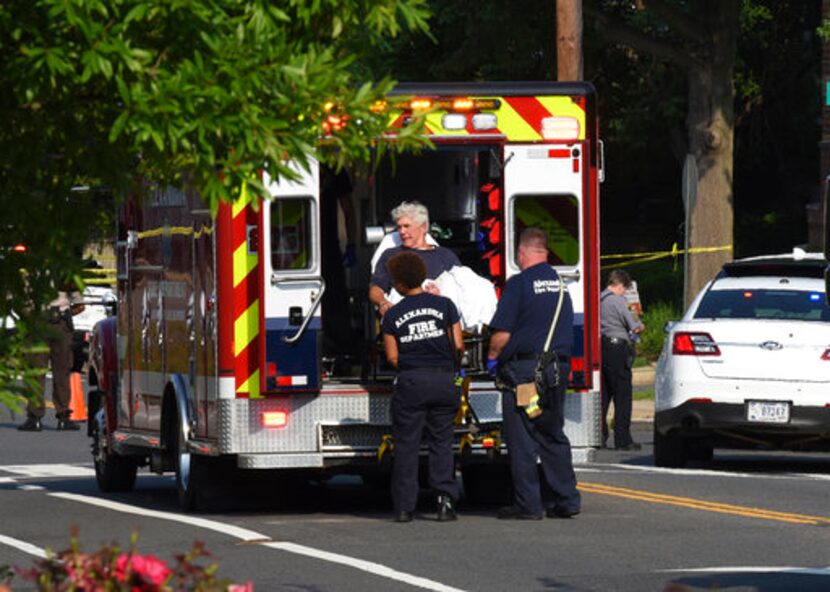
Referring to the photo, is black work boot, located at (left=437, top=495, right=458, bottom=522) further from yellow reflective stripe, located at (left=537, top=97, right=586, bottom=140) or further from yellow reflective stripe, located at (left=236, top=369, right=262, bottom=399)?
yellow reflective stripe, located at (left=537, top=97, right=586, bottom=140)

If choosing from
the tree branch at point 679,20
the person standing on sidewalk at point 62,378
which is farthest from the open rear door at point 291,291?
the tree branch at point 679,20

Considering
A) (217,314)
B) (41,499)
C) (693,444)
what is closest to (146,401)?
(41,499)

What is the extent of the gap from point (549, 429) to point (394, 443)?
0.98 meters

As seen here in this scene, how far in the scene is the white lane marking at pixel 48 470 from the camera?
19.5 meters

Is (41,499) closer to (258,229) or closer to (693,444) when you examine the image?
(258,229)

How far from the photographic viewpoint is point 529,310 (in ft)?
46.6

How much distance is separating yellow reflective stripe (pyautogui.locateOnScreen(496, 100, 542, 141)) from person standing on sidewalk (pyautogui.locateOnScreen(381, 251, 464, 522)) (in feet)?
4.12

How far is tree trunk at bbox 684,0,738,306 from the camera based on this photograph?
33.4 metres

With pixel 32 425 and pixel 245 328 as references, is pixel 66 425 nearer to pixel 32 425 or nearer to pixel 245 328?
pixel 32 425

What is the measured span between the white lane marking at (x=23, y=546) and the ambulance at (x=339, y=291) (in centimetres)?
150

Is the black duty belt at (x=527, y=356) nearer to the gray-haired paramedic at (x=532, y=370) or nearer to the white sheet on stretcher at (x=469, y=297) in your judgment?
the gray-haired paramedic at (x=532, y=370)

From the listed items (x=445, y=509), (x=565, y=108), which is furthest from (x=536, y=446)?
(x=565, y=108)

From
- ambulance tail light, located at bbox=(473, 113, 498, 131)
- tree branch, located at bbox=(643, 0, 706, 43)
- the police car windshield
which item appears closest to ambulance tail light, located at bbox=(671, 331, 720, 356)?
the police car windshield

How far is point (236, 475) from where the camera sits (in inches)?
603
